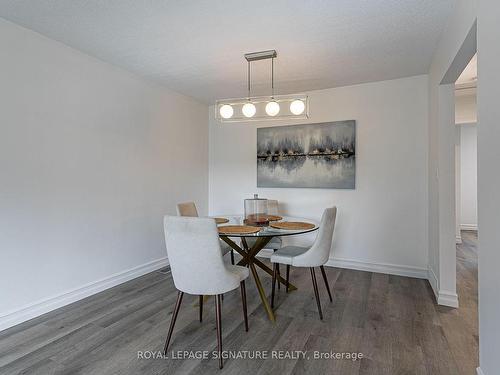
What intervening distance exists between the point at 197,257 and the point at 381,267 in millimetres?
2712

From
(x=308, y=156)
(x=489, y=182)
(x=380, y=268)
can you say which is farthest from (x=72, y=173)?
(x=380, y=268)

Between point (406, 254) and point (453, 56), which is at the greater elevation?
point (453, 56)

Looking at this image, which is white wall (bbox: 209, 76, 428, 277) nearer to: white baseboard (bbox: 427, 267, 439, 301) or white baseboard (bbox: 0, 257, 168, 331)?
white baseboard (bbox: 427, 267, 439, 301)

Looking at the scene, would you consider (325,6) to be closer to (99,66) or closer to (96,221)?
(99,66)

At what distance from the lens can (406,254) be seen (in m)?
3.43

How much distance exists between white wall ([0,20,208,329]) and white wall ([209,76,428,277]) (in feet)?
6.29

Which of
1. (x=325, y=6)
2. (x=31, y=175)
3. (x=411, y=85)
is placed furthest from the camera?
(x=411, y=85)

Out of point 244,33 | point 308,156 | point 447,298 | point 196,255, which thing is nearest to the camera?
point 196,255

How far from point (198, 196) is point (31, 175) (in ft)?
7.72

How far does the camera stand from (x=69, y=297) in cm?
265

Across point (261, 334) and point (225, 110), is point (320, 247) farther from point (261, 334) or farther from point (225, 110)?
point (225, 110)

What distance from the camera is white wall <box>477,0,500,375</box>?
131 centimetres

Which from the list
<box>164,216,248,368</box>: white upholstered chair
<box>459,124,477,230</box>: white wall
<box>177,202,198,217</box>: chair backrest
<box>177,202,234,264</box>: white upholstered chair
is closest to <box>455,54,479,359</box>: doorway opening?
<box>459,124,477,230</box>: white wall

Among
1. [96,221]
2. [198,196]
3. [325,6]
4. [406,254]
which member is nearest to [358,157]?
[406,254]
